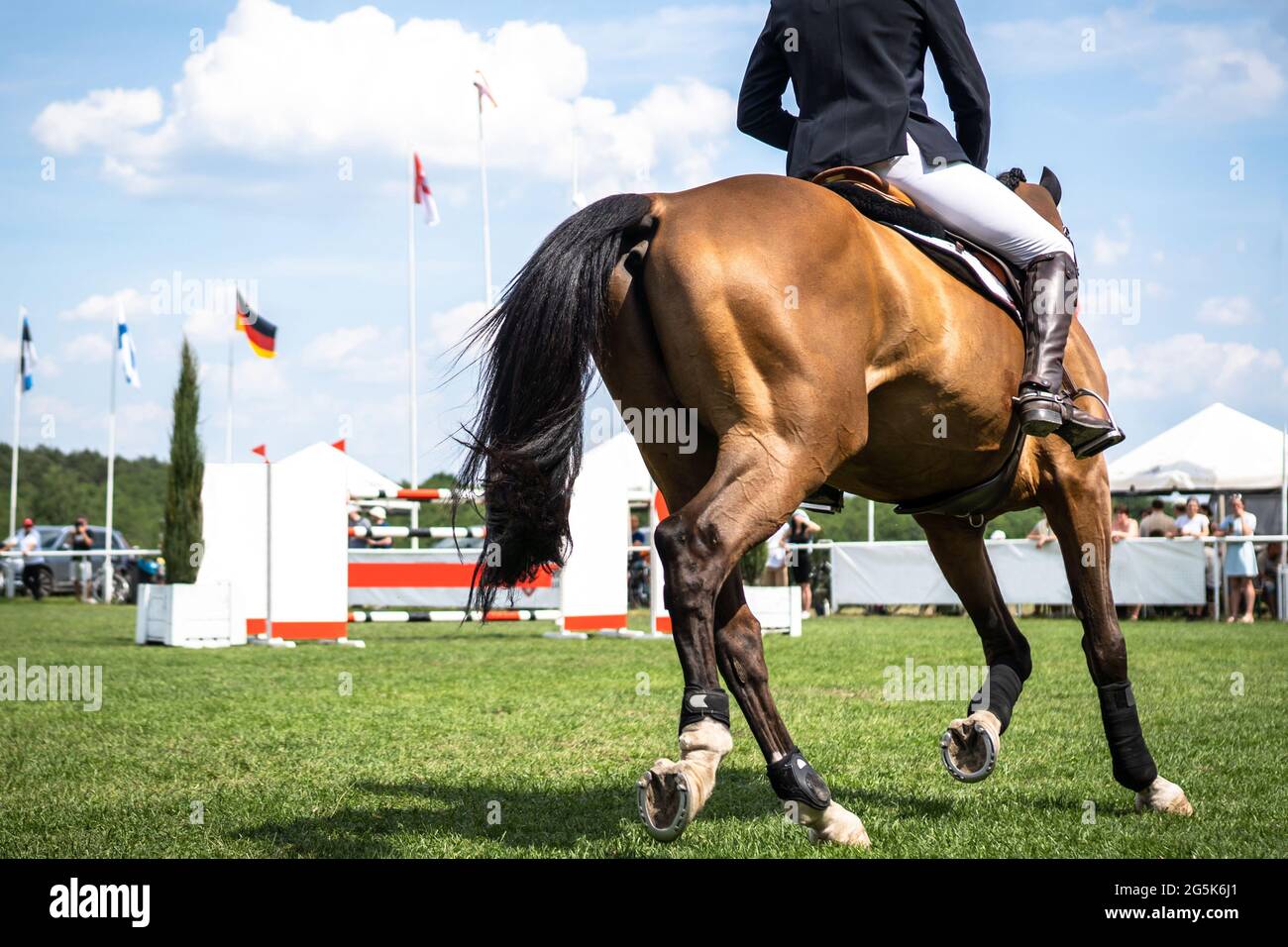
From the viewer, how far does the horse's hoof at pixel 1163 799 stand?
15.2ft

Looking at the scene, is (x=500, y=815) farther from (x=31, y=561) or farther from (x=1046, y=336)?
(x=31, y=561)

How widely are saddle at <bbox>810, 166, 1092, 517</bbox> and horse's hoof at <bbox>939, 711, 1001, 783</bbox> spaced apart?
83 centimetres

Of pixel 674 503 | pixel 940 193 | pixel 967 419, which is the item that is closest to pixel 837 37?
pixel 940 193

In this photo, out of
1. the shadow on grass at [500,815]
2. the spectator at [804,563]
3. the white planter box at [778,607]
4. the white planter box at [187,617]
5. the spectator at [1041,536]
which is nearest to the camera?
the shadow on grass at [500,815]

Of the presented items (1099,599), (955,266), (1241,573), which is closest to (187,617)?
(1099,599)

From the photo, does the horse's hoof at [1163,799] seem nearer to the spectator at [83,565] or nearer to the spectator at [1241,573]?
the spectator at [1241,573]

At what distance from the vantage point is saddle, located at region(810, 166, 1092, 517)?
4266 mm

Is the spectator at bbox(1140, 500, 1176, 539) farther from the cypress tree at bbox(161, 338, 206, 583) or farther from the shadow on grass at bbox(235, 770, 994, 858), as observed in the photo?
the shadow on grass at bbox(235, 770, 994, 858)

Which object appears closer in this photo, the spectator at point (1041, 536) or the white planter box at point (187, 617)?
the white planter box at point (187, 617)

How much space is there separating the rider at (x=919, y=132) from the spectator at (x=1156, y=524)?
1704 centimetres

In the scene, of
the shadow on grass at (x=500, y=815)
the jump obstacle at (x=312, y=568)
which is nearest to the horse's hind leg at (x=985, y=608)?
the shadow on grass at (x=500, y=815)

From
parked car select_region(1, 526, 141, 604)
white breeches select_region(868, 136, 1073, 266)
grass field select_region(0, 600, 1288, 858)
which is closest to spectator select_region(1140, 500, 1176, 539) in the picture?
grass field select_region(0, 600, 1288, 858)

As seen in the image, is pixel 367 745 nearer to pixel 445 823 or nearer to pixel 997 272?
pixel 445 823

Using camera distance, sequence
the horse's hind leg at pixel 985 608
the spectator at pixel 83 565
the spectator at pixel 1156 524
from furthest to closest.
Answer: the spectator at pixel 83 565
the spectator at pixel 1156 524
the horse's hind leg at pixel 985 608
